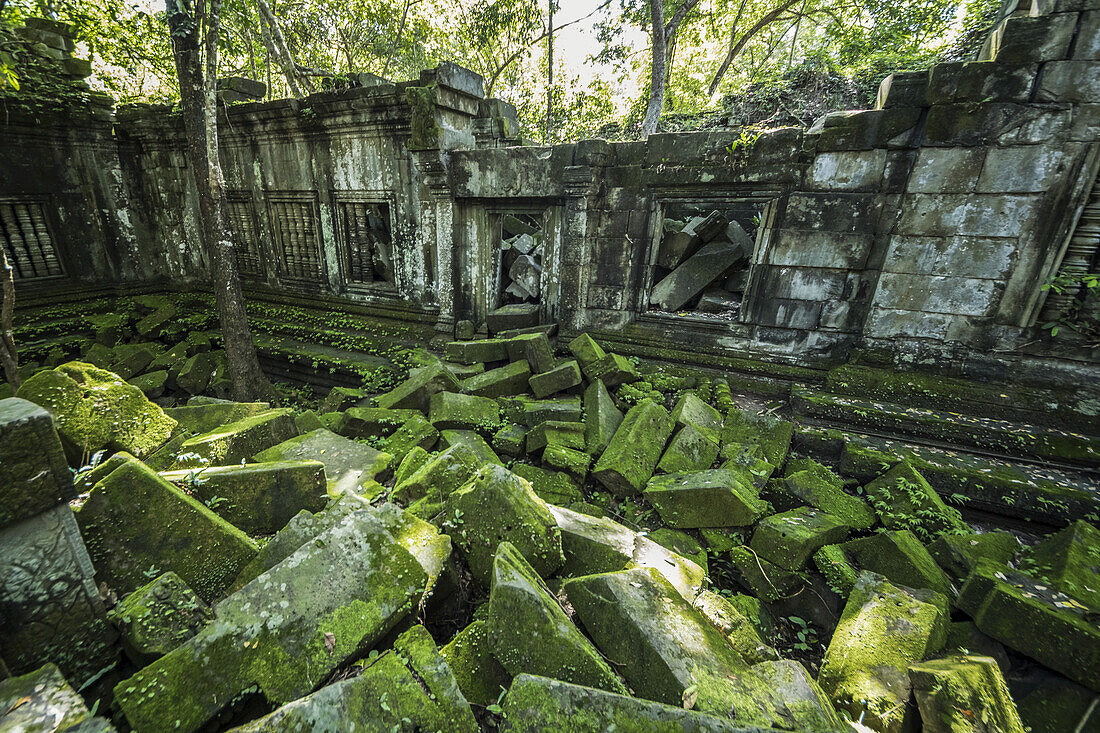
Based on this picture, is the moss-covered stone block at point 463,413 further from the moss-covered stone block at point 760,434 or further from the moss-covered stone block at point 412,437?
the moss-covered stone block at point 760,434

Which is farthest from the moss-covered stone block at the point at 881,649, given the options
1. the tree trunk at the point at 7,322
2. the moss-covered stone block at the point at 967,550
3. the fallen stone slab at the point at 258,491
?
the tree trunk at the point at 7,322

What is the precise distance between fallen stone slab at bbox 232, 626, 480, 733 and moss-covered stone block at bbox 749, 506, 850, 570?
2.29m

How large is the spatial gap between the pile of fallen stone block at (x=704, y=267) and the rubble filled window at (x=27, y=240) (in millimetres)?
11128

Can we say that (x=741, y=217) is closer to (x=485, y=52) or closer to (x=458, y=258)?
(x=458, y=258)

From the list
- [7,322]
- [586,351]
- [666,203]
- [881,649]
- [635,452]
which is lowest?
[881,649]

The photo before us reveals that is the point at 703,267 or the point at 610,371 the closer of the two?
the point at 610,371

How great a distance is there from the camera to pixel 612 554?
2.18m

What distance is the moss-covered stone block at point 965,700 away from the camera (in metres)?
1.59

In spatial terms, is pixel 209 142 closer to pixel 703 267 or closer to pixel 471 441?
pixel 471 441

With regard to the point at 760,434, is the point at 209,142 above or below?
above

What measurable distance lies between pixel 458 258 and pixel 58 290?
8.24 metres

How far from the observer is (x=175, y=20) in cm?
448

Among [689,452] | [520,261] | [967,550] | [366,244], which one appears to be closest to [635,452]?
[689,452]

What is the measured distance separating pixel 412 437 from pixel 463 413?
1.76ft
